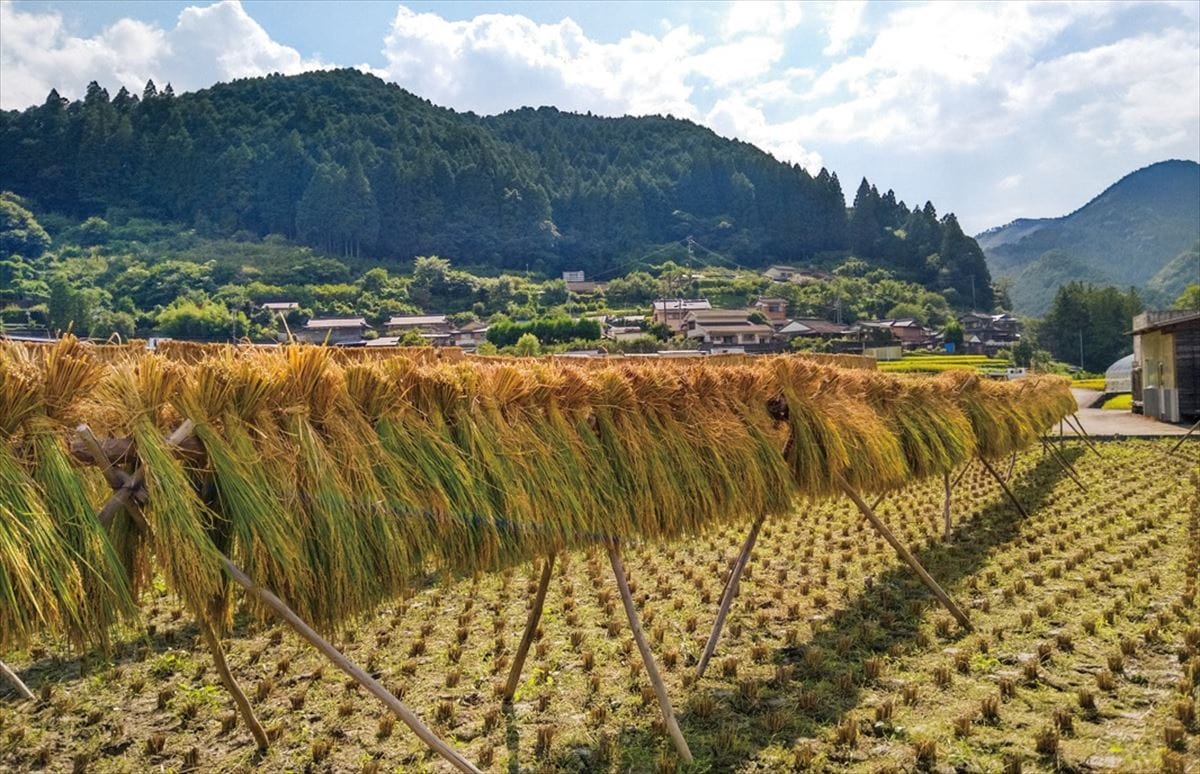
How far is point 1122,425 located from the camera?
21.8 m

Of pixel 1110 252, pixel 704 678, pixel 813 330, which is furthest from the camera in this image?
pixel 1110 252

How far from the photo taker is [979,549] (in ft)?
28.0

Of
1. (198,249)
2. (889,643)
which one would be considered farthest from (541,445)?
(198,249)

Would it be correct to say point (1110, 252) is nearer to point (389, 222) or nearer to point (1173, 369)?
point (389, 222)

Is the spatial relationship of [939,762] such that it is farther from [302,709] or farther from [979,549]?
[979,549]

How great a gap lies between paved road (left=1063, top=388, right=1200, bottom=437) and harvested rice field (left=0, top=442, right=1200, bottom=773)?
46.2 ft

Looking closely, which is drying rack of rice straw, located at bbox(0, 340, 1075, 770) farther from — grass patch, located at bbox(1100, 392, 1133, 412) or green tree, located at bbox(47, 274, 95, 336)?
green tree, located at bbox(47, 274, 95, 336)

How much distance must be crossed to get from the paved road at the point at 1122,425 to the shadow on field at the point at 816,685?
1493cm

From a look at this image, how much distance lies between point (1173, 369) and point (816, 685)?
75.3 ft

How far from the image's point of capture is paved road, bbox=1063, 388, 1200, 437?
19.8 metres

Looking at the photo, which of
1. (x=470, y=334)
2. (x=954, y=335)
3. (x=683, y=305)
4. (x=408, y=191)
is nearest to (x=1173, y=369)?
(x=954, y=335)

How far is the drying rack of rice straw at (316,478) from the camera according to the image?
2.61 m

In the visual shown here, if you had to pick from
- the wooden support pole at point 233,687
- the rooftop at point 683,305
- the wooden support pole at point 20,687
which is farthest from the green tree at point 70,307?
the wooden support pole at point 233,687

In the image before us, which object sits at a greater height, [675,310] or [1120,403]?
[675,310]
